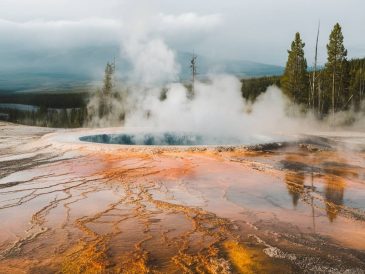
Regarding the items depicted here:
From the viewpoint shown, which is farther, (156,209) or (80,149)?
(80,149)

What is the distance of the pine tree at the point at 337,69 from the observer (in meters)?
34.5

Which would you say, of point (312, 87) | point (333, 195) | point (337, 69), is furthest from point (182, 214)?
point (337, 69)

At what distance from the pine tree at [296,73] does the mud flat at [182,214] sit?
24.4 m

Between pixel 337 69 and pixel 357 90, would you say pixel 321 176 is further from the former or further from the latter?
Result: pixel 357 90

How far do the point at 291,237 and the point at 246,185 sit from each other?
12.2 feet

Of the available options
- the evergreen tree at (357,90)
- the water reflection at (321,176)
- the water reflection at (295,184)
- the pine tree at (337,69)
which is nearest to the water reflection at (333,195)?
the water reflection at (321,176)

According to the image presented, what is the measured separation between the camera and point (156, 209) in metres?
7.84

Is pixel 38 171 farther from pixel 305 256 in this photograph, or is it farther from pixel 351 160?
pixel 351 160

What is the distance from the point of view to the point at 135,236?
6.29 metres

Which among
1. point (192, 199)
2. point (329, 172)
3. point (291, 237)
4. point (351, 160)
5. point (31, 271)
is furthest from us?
point (351, 160)

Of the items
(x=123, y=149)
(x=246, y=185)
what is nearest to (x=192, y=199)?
(x=246, y=185)

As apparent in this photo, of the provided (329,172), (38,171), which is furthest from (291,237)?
(38,171)

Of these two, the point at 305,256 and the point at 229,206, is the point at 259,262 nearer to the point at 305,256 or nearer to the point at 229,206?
the point at 305,256

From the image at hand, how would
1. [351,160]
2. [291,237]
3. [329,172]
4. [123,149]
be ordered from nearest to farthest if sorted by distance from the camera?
[291,237], [329,172], [351,160], [123,149]
